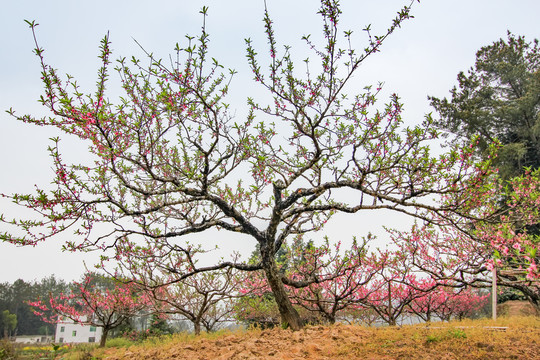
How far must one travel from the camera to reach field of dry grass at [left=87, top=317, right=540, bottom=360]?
4.35m

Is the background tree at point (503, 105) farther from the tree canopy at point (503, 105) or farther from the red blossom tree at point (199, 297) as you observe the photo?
the red blossom tree at point (199, 297)

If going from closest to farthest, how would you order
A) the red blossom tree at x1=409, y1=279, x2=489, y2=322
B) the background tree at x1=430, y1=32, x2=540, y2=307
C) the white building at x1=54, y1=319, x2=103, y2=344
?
the red blossom tree at x1=409, y1=279, x2=489, y2=322
the background tree at x1=430, y1=32, x2=540, y2=307
the white building at x1=54, y1=319, x2=103, y2=344

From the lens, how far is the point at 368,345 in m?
4.81

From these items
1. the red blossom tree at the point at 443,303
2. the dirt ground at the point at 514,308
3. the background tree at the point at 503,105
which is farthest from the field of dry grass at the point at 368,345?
the background tree at the point at 503,105

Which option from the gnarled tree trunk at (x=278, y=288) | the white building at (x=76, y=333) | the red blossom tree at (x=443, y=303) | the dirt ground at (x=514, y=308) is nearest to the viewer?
the gnarled tree trunk at (x=278, y=288)

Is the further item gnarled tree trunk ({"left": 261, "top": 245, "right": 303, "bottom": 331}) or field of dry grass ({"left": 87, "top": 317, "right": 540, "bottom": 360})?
gnarled tree trunk ({"left": 261, "top": 245, "right": 303, "bottom": 331})

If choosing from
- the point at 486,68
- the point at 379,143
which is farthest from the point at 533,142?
the point at 379,143

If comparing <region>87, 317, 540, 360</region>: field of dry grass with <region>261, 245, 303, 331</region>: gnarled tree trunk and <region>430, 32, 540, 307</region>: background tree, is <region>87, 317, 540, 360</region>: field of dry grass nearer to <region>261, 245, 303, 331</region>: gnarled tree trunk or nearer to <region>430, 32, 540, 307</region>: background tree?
<region>261, 245, 303, 331</region>: gnarled tree trunk

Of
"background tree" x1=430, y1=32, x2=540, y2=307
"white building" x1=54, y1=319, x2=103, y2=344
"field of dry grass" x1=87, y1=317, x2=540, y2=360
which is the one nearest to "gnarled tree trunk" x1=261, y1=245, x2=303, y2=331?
"field of dry grass" x1=87, y1=317, x2=540, y2=360

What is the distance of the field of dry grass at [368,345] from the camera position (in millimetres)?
4352

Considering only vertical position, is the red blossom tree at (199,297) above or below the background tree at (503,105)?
below

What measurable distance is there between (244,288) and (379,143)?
6750mm

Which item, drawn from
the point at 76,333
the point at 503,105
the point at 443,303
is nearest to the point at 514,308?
the point at 443,303

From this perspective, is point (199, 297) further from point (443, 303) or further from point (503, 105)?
point (503, 105)
